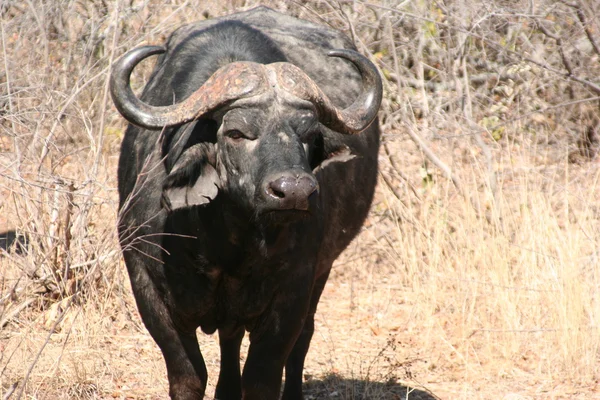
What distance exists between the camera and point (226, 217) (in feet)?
13.0

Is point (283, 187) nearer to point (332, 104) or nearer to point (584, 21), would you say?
point (332, 104)

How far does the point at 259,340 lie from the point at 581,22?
4.20m

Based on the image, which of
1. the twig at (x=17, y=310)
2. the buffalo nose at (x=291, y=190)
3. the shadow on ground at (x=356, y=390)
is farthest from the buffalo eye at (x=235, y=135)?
the twig at (x=17, y=310)

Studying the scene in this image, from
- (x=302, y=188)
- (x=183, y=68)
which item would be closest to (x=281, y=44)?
(x=183, y=68)

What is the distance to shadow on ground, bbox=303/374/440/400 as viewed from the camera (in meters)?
5.25

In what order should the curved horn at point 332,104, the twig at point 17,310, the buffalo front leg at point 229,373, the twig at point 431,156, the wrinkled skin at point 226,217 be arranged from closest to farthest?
the wrinkled skin at point 226,217
the curved horn at point 332,104
the buffalo front leg at point 229,373
the twig at point 17,310
the twig at point 431,156

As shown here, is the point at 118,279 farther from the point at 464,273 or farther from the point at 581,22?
the point at 581,22

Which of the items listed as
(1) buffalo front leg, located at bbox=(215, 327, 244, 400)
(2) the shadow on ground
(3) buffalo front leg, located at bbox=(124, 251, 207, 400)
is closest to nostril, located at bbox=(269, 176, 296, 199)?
(3) buffalo front leg, located at bbox=(124, 251, 207, 400)

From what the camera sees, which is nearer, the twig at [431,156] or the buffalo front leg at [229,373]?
the buffalo front leg at [229,373]

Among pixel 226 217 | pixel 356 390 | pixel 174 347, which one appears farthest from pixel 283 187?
pixel 356 390

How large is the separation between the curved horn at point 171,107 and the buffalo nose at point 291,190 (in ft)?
1.75

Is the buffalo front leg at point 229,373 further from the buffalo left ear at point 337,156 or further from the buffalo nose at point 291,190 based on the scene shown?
the buffalo nose at point 291,190

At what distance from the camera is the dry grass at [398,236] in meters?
5.24

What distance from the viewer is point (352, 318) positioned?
7.06 meters
